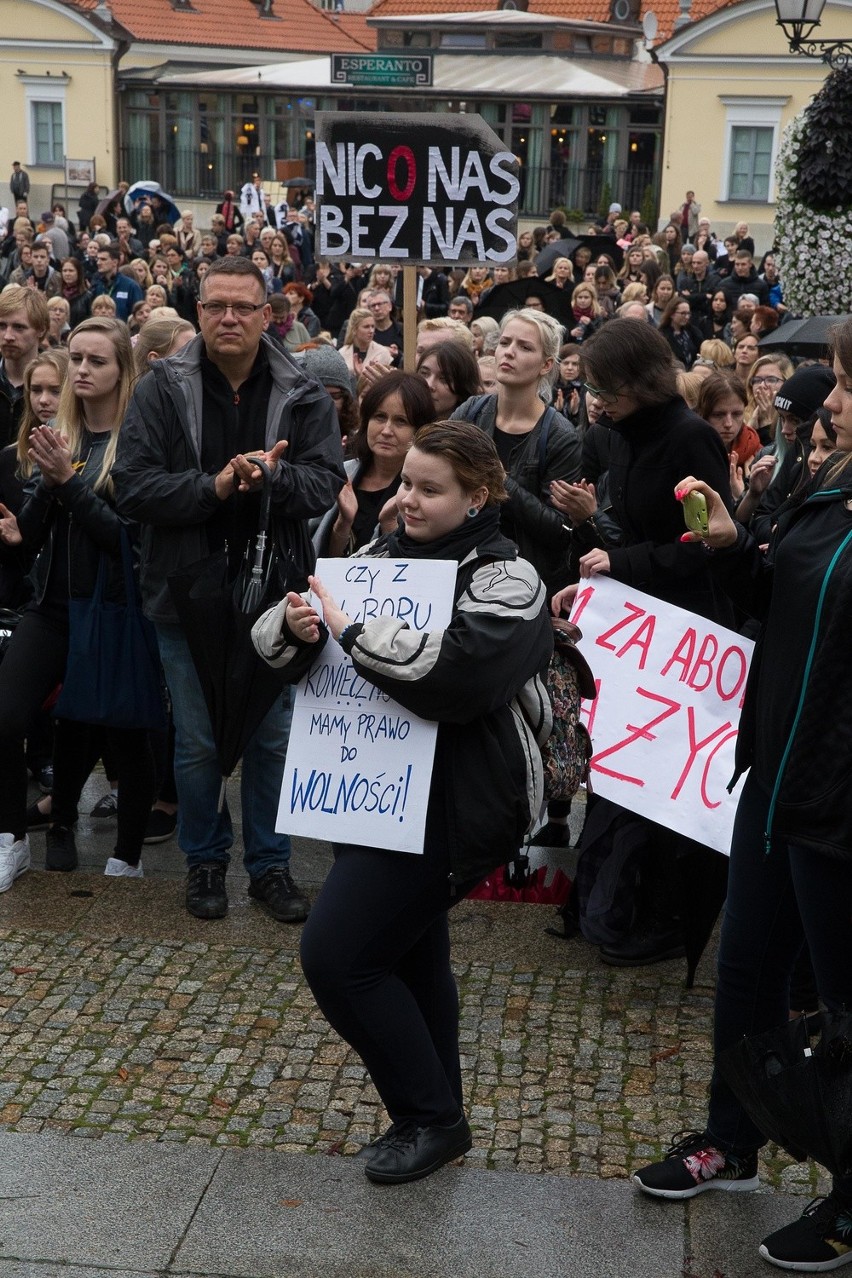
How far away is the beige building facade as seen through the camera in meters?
37.0

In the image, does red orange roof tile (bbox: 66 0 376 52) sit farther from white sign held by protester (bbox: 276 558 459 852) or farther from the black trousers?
the black trousers

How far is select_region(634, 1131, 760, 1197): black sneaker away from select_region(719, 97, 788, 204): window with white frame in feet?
121

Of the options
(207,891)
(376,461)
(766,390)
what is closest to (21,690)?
(207,891)

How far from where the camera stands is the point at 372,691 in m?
3.55

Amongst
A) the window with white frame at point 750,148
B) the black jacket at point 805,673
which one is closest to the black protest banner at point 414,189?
the black jacket at point 805,673

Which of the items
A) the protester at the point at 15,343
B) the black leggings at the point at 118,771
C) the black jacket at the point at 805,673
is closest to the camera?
the black jacket at the point at 805,673

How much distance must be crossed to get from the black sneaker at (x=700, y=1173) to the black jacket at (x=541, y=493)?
2.25 m

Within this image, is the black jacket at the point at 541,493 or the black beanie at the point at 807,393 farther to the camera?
the black jacket at the point at 541,493

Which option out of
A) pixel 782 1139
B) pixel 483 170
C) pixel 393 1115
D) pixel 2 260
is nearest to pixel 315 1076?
pixel 393 1115

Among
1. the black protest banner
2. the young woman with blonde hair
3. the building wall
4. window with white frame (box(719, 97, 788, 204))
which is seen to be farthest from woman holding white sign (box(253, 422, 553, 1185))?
the building wall

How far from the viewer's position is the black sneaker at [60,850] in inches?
219

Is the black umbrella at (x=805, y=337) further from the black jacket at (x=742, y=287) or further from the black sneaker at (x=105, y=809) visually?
the black jacket at (x=742, y=287)

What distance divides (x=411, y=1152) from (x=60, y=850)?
2.41 m

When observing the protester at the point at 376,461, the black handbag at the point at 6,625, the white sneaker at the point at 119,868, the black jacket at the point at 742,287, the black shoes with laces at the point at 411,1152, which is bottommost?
the white sneaker at the point at 119,868
